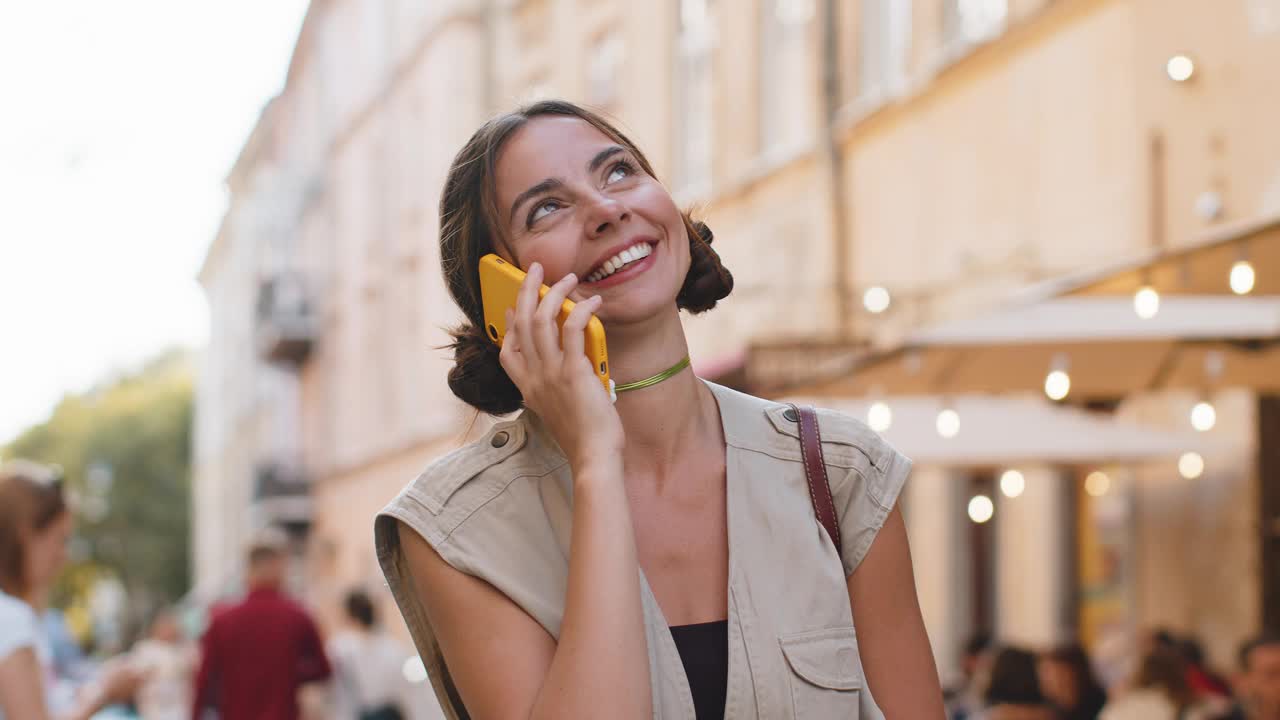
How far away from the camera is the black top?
2.29m

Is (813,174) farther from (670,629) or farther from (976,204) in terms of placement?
(670,629)

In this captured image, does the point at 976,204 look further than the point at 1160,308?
Yes

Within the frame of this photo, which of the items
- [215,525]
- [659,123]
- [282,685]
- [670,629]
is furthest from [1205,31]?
[215,525]

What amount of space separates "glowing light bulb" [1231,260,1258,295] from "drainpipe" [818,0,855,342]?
29.3ft

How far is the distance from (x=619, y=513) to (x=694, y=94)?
17.6m

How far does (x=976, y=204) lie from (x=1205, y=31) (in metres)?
3.20

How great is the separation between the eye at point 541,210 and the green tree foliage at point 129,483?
6590 centimetres

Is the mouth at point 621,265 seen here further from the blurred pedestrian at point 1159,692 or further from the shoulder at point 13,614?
the blurred pedestrian at point 1159,692

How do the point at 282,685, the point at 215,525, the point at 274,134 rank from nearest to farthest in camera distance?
the point at 282,685 → the point at 274,134 → the point at 215,525

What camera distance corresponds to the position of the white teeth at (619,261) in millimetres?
2434

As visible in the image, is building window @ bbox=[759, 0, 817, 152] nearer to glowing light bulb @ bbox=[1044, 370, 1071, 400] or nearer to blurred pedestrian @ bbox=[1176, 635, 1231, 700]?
blurred pedestrian @ bbox=[1176, 635, 1231, 700]

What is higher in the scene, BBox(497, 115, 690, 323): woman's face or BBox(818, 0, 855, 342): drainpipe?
BBox(818, 0, 855, 342): drainpipe

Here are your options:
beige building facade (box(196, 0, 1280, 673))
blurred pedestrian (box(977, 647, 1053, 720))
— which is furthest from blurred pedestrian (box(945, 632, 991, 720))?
blurred pedestrian (box(977, 647, 1053, 720))

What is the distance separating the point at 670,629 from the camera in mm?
2344
